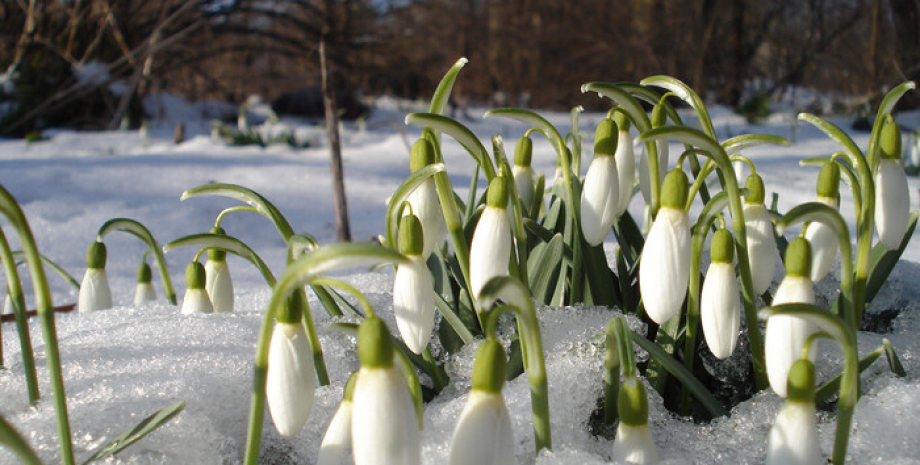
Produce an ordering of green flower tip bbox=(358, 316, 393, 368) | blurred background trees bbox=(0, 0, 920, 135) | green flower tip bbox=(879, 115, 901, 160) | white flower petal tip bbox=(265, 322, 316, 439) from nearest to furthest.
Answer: green flower tip bbox=(358, 316, 393, 368) < white flower petal tip bbox=(265, 322, 316, 439) < green flower tip bbox=(879, 115, 901, 160) < blurred background trees bbox=(0, 0, 920, 135)

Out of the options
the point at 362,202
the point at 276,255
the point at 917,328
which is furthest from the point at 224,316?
the point at 362,202

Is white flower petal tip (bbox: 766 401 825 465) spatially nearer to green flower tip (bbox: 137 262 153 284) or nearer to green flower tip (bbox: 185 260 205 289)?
green flower tip (bbox: 185 260 205 289)

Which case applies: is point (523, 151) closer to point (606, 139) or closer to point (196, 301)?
point (606, 139)

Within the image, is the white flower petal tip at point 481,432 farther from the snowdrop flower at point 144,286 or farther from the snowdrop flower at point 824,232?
the snowdrop flower at point 144,286

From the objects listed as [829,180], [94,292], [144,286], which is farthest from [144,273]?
[829,180]

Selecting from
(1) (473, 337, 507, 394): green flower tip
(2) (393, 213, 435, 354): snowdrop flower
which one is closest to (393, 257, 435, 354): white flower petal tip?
(2) (393, 213, 435, 354): snowdrop flower

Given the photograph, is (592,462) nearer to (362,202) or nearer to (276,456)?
(276,456)
